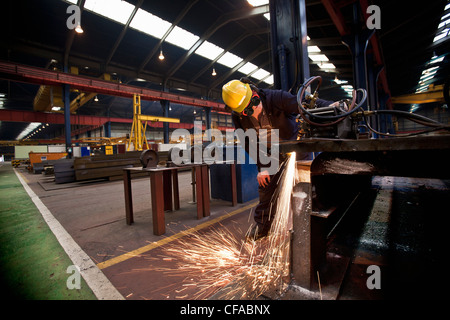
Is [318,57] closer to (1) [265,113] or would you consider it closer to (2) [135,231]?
(1) [265,113]

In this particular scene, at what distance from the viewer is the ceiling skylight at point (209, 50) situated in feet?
37.5

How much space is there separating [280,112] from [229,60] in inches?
483

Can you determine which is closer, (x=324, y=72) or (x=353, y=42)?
(x=353, y=42)

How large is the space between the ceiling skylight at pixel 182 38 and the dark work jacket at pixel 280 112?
33.3ft

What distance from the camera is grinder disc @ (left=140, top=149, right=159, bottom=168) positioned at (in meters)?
2.63

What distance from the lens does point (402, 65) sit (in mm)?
10273

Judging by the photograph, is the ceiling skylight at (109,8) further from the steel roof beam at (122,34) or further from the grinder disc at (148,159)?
the grinder disc at (148,159)

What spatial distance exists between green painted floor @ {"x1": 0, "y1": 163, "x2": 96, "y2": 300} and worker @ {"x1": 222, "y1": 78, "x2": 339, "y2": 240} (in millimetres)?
1624

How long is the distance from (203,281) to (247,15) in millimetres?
10389
